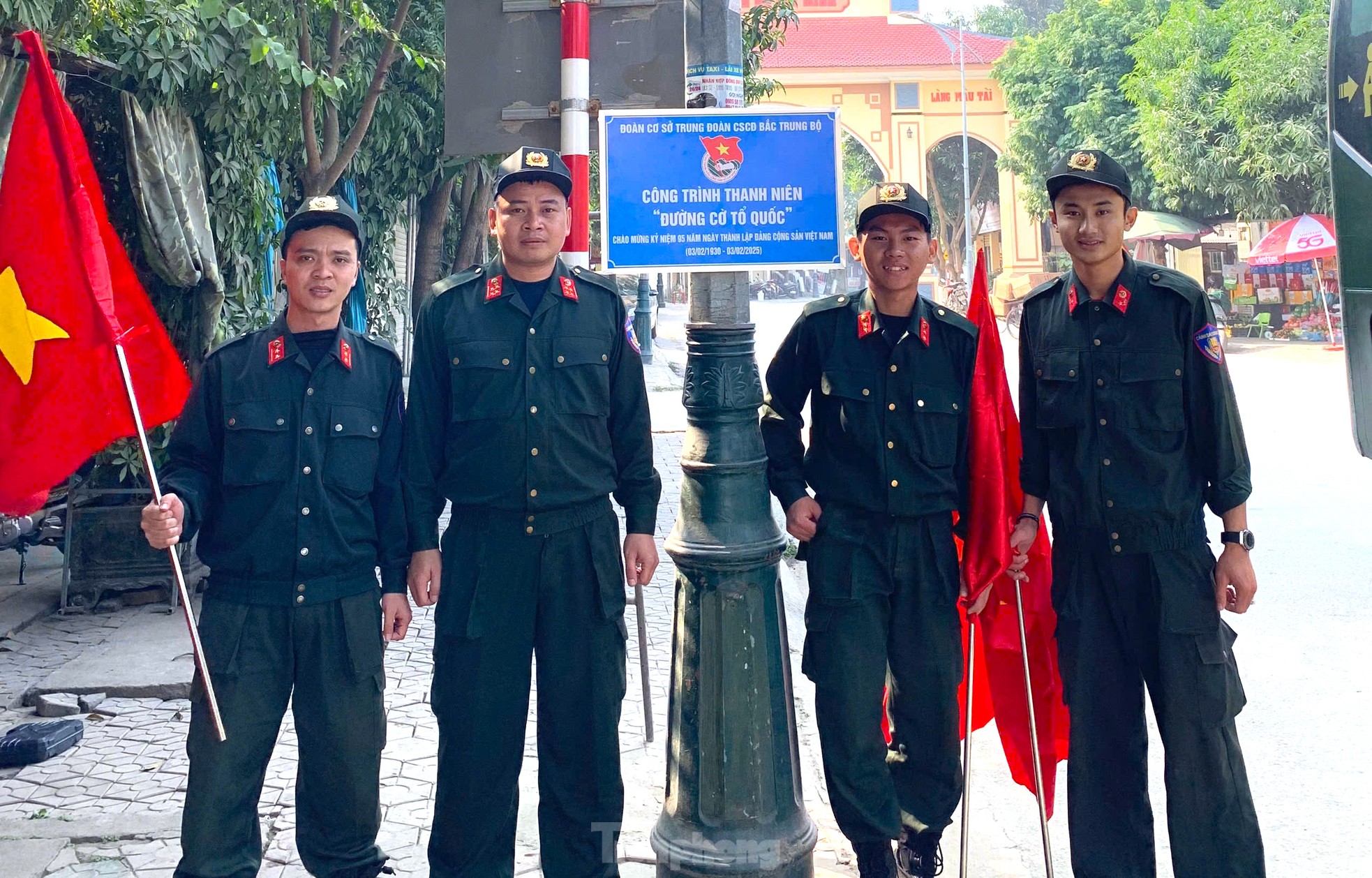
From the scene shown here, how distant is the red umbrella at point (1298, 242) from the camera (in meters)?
25.2

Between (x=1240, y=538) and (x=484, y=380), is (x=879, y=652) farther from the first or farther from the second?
(x=484, y=380)

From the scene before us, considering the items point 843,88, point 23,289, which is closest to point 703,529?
point 23,289

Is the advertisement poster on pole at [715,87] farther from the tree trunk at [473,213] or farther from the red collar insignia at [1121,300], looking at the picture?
the tree trunk at [473,213]

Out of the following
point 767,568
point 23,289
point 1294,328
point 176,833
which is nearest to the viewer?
point 23,289

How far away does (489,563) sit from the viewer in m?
3.22

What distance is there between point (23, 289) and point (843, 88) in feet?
146

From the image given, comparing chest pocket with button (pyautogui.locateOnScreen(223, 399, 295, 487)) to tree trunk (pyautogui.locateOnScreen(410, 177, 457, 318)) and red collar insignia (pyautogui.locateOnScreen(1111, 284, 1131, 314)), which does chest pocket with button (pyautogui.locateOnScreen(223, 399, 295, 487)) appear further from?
tree trunk (pyautogui.locateOnScreen(410, 177, 457, 318))

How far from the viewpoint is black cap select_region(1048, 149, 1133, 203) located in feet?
10.7

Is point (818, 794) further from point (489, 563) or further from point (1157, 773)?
point (489, 563)

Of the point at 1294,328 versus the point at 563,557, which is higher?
the point at 1294,328

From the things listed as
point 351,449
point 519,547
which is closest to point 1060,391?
point 519,547

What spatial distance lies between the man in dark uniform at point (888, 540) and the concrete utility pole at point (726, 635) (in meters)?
0.14

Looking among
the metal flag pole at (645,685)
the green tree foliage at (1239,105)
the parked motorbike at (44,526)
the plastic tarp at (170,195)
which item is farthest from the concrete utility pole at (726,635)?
the green tree foliage at (1239,105)

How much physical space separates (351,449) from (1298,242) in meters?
26.4
